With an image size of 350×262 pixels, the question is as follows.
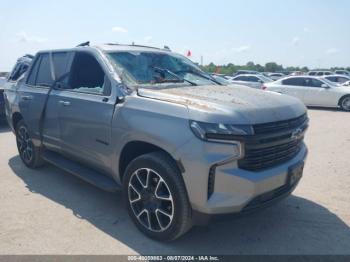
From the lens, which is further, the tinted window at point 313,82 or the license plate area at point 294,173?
the tinted window at point 313,82

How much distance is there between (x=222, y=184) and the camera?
2.93 meters

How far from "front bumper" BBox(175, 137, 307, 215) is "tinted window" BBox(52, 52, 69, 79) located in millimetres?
2753

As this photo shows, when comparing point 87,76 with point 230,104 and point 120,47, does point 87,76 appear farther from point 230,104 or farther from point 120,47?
point 230,104

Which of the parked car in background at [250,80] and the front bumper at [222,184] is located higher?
the front bumper at [222,184]

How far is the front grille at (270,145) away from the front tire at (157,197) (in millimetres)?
637

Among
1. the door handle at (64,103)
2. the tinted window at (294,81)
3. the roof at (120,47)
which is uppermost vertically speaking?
the roof at (120,47)

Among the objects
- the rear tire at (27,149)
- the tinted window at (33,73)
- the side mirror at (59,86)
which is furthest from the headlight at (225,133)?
the tinted window at (33,73)

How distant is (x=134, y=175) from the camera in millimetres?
3572

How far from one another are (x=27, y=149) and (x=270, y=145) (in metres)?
4.35

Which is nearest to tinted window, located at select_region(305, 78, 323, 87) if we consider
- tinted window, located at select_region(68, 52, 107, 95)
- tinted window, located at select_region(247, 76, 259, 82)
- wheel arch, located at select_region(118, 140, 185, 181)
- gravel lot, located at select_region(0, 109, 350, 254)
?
tinted window, located at select_region(247, 76, 259, 82)

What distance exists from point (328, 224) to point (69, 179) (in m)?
3.70

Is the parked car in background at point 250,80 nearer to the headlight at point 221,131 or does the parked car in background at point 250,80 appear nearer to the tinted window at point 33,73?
the tinted window at point 33,73

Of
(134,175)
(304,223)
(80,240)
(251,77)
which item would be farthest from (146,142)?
(251,77)

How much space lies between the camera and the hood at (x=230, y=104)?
295 cm
